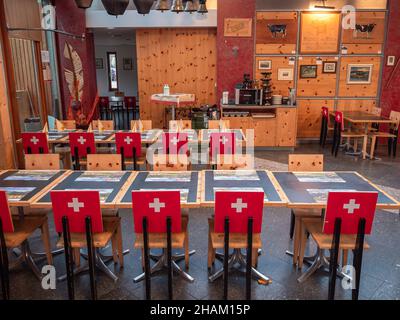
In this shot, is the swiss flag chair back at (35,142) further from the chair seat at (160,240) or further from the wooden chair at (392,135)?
the wooden chair at (392,135)

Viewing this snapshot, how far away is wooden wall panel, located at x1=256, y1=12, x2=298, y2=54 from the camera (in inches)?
327

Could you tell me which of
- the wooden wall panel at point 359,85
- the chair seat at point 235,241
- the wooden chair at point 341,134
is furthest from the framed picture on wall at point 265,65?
the chair seat at point 235,241

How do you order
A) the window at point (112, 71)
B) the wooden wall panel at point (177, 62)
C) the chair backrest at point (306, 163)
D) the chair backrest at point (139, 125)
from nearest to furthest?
the chair backrest at point (306, 163) < the chair backrest at point (139, 125) < the wooden wall panel at point (177, 62) < the window at point (112, 71)

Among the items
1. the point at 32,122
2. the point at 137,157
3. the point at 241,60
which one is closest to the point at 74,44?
the point at 32,122

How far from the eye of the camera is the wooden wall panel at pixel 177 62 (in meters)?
9.20

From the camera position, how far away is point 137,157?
5547 millimetres

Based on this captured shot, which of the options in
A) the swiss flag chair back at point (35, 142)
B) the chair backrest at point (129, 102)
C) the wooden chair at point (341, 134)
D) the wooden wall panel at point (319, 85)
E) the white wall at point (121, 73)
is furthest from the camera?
the white wall at point (121, 73)

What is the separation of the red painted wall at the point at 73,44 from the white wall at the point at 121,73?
16.1ft

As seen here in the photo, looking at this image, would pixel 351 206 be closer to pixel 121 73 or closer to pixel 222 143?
pixel 222 143

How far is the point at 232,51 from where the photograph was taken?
28.1ft

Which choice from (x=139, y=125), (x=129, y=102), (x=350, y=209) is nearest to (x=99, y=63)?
(x=129, y=102)

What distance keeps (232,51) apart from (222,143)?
4079mm

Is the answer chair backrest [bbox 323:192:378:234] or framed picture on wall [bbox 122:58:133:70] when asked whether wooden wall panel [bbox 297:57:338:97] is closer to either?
chair backrest [bbox 323:192:378:234]

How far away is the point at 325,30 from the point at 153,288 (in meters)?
7.26
